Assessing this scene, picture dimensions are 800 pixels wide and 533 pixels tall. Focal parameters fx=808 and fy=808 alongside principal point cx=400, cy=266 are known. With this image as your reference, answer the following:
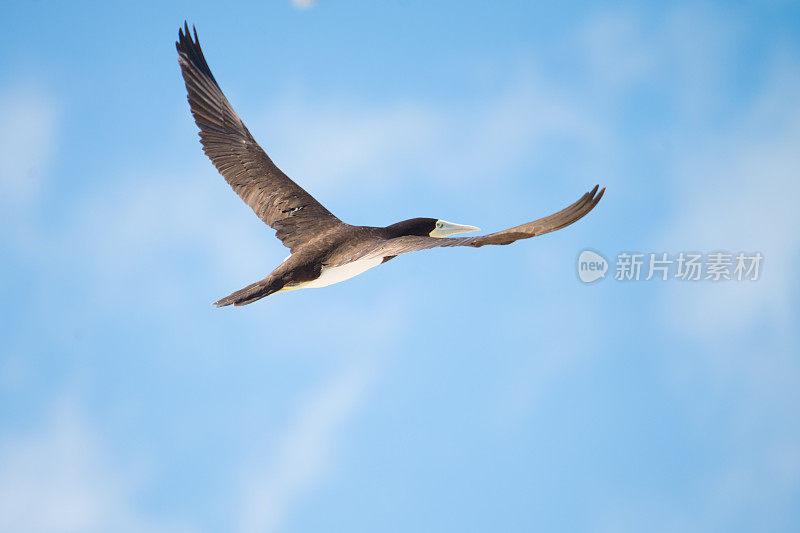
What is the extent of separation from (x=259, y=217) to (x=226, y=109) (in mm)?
1557

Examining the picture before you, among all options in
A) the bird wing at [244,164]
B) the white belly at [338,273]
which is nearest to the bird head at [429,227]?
the white belly at [338,273]

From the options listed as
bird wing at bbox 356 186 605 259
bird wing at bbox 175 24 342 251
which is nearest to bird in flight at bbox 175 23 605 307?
bird wing at bbox 175 24 342 251

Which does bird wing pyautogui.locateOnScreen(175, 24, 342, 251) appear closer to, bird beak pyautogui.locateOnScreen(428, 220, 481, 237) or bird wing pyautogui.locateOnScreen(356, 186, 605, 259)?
bird beak pyautogui.locateOnScreen(428, 220, 481, 237)

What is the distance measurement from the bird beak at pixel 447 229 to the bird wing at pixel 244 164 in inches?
44.5

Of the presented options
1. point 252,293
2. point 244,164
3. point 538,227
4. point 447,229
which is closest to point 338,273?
point 252,293

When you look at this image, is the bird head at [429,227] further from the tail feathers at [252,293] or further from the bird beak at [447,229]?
the tail feathers at [252,293]

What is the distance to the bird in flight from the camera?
8312 millimetres

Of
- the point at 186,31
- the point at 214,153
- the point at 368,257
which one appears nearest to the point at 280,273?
the point at 368,257

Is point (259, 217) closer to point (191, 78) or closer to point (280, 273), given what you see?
point (280, 273)

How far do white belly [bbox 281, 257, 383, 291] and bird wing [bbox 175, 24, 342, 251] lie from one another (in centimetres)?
57

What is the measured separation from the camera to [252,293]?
812cm

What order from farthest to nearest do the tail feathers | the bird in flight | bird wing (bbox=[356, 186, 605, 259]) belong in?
the bird in flight < the tail feathers < bird wing (bbox=[356, 186, 605, 259])

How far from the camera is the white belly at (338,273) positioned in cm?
841

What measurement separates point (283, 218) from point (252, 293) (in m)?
1.51
